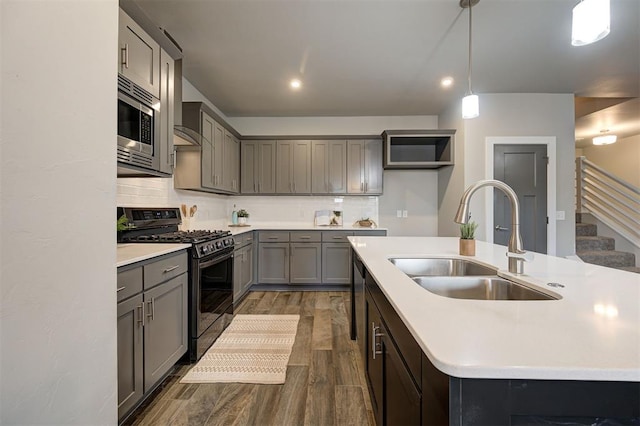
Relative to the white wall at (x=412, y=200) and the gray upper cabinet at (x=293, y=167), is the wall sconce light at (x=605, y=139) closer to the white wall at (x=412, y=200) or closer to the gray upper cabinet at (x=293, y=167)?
the white wall at (x=412, y=200)

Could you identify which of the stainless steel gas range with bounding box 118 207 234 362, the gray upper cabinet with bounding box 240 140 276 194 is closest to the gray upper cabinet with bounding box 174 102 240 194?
the stainless steel gas range with bounding box 118 207 234 362

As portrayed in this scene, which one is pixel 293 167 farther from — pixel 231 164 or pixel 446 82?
pixel 446 82

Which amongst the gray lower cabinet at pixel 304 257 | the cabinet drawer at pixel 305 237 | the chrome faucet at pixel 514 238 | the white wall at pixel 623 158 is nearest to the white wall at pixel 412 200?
the gray lower cabinet at pixel 304 257

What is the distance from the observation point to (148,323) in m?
1.71

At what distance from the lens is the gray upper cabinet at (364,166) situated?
4.57 m

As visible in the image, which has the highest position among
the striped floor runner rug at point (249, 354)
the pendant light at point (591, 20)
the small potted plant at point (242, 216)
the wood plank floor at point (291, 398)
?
the pendant light at point (591, 20)

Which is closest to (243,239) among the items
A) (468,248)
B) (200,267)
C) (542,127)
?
(200,267)

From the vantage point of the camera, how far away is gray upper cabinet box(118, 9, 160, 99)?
68.9 inches

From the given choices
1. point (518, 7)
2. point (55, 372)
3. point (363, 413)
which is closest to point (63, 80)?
point (55, 372)

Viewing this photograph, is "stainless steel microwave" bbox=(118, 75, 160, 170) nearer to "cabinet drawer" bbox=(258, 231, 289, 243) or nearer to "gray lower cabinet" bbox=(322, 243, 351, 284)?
"cabinet drawer" bbox=(258, 231, 289, 243)

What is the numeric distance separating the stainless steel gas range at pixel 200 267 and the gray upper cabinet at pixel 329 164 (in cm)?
202

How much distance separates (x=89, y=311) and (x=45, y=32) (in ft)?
2.44

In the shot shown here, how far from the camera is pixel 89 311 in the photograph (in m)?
0.87

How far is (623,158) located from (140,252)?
9039mm
